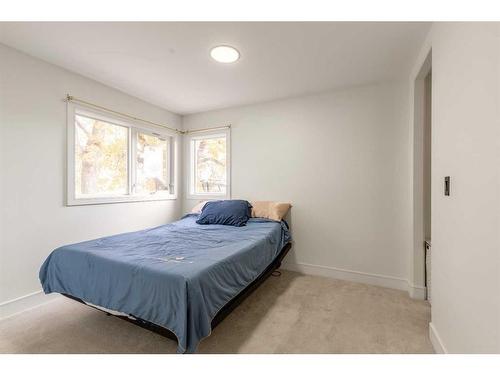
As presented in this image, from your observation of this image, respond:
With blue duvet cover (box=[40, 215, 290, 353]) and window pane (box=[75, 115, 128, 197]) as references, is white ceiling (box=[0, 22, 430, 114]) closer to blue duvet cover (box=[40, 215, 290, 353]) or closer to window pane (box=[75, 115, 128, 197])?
window pane (box=[75, 115, 128, 197])

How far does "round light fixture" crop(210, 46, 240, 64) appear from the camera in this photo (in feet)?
6.23

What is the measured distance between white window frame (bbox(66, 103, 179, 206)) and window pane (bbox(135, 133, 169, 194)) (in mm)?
75

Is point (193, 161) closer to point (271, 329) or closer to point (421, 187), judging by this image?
point (271, 329)

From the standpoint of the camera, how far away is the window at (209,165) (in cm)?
348

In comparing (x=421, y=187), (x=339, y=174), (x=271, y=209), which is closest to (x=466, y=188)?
(x=421, y=187)

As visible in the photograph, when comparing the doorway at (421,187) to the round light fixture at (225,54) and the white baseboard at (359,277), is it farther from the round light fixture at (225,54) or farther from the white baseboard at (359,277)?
the round light fixture at (225,54)

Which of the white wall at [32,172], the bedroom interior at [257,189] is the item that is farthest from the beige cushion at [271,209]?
the white wall at [32,172]

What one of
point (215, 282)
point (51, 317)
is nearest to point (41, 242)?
point (51, 317)

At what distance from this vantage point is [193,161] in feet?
12.3

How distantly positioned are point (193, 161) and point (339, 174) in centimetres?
231

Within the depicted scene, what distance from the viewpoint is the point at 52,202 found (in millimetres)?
2180

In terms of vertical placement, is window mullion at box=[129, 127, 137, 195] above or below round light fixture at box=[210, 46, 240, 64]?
below

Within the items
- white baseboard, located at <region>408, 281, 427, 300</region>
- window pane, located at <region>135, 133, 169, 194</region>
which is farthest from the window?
white baseboard, located at <region>408, 281, 427, 300</region>
